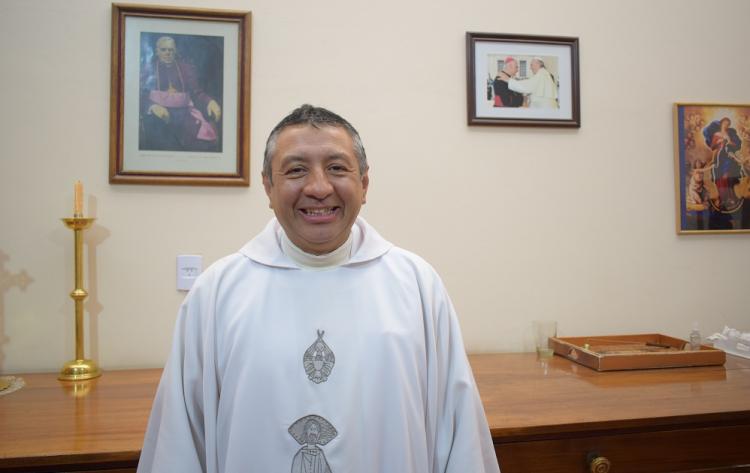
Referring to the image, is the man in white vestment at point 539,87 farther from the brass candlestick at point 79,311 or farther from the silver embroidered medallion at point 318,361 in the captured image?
the brass candlestick at point 79,311

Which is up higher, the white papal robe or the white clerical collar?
the white papal robe

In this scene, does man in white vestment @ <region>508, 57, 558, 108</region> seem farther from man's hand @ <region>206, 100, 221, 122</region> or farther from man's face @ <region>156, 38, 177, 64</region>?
man's face @ <region>156, 38, 177, 64</region>

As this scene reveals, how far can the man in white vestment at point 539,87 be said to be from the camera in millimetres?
2193

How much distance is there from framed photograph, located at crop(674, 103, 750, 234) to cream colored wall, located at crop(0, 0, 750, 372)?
0.05 m

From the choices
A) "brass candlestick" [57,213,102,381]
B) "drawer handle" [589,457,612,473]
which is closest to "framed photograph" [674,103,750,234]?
"drawer handle" [589,457,612,473]

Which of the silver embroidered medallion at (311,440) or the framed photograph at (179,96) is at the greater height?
the framed photograph at (179,96)

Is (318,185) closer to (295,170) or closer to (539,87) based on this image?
(295,170)

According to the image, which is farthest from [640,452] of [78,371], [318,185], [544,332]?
[78,371]

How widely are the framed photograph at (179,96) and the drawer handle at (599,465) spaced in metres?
1.51

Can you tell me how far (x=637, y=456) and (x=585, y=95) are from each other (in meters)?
1.50

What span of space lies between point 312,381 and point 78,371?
1.09m

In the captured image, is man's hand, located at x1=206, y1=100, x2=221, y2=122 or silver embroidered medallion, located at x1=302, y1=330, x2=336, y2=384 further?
man's hand, located at x1=206, y1=100, x2=221, y2=122

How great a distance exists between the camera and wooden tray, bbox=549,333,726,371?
1.87 meters

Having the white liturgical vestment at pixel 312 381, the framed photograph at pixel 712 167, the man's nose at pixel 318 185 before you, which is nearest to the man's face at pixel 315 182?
the man's nose at pixel 318 185
